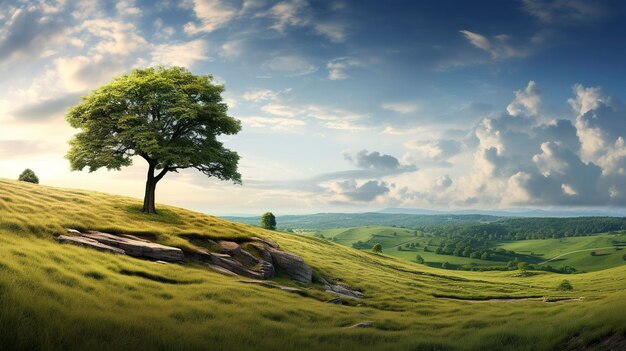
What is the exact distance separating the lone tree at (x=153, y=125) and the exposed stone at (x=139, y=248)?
12.9 m

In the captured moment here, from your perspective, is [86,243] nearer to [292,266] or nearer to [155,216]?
[155,216]

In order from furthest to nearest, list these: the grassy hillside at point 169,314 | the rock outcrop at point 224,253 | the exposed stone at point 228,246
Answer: the exposed stone at point 228,246 < the rock outcrop at point 224,253 < the grassy hillside at point 169,314

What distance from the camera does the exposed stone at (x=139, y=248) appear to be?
33.0 metres

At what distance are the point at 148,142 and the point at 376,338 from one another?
1392 inches

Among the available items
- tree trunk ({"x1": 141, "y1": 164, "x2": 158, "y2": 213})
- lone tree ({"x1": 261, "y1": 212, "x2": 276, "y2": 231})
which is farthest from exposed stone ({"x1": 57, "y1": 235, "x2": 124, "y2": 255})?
lone tree ({"x1": 261, "y1": 212, "x2": 276, "y2": 231})

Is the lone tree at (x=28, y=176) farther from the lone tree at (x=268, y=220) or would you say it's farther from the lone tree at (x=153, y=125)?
the lone tree at (x=268, y=220)

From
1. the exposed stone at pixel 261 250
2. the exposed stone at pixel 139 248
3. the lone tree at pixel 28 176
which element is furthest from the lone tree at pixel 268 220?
the exposed stone at pixel 139 248

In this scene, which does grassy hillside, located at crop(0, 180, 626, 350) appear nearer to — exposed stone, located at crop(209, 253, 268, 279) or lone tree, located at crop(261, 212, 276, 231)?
exposed stone, located at crop(209, 253, 268, 279)

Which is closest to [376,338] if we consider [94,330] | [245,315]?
[245,315]

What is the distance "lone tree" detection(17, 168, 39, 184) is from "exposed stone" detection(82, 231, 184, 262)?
48503mm

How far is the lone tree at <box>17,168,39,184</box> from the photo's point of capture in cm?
7019

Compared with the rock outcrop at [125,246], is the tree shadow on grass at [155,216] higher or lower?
higher

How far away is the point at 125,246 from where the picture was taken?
33.0 meters

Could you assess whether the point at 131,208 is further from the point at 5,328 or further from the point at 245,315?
the point at 5,328
